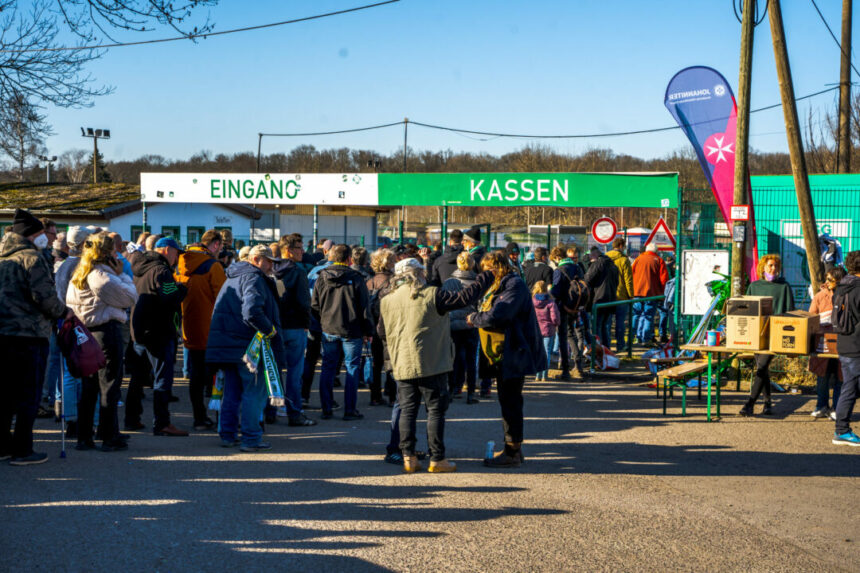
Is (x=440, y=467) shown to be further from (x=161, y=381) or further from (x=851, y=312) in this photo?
(x=851, y=312)

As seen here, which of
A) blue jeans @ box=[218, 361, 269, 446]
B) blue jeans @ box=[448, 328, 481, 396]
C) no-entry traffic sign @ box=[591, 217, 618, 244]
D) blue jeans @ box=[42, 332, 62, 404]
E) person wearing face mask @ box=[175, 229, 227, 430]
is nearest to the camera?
blue jeans @ box=[218, 361, 269, 446]

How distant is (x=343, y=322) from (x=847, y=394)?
508 cm

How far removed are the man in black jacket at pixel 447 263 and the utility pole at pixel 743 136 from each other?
12.6 feet

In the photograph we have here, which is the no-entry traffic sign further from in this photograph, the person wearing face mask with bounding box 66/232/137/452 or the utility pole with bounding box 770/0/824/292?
the person wearing face mask with bounding box 66/232/137/452

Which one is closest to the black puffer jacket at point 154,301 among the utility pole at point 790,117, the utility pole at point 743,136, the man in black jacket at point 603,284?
the utility pole at point 743,136

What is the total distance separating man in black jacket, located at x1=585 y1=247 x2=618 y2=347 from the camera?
14.8 meters

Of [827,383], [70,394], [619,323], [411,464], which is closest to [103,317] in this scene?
[70,394]

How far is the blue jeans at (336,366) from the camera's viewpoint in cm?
932

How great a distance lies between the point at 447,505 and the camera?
20.3 feet

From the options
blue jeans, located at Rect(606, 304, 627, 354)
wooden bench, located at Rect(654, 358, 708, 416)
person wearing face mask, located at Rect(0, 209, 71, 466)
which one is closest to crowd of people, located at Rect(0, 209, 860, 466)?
person wearing face mask, located at Rect(0, 209, 71, 466)

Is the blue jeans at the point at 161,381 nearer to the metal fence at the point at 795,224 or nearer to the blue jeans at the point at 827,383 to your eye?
the blue jeans at the point at 827,383

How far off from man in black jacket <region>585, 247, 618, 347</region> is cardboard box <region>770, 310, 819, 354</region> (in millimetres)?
5468

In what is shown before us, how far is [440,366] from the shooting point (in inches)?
276

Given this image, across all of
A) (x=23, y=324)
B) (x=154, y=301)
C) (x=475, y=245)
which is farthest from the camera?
(x=475, y=245)
